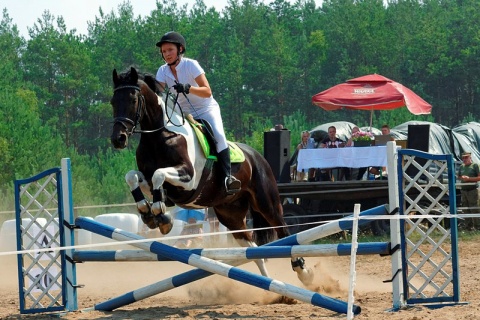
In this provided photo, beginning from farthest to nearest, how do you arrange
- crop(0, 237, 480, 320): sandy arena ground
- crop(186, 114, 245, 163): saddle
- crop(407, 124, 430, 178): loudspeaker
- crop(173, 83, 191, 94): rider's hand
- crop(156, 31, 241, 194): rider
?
crop(407, 124, 430, 178): loudspeaker → crop(186, 114, 245, 163): saddle → crop(156, 31, 241, 194): rider → crop(173, 83, 191, 94): rider's hand → crop(0, 237, 480, 320): sandy arena ground

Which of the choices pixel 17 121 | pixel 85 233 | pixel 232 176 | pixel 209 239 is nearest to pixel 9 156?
pixel 17 121

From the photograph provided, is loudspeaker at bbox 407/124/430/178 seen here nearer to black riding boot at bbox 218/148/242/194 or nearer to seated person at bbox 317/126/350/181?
seated person at bbox 317/126/350/181

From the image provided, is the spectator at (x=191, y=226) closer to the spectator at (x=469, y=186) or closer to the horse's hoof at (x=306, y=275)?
the spectator at (x=469, y=186)

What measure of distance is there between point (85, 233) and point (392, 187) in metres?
11.5

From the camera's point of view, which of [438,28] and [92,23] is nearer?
[438,28]

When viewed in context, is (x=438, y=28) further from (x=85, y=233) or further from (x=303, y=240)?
(x=303, y=240)

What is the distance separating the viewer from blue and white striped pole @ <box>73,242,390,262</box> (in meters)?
7.31

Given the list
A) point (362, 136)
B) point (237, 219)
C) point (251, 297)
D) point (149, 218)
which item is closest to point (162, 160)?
point (149, 218)

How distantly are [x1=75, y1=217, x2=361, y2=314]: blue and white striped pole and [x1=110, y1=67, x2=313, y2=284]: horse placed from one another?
0.22 meters

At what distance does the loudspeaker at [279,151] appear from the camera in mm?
16906

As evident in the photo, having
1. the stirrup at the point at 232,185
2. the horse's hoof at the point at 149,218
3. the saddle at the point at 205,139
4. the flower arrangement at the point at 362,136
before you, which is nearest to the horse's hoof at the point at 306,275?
the stirrup at the point at 232,185

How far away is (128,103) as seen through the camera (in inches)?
310

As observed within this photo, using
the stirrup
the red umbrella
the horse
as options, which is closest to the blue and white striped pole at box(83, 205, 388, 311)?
the horse

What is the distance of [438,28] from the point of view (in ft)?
198
